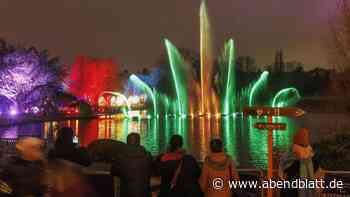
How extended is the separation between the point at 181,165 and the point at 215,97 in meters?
53.6

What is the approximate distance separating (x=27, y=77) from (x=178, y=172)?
62016 mm

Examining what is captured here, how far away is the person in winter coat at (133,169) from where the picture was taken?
21.6ft

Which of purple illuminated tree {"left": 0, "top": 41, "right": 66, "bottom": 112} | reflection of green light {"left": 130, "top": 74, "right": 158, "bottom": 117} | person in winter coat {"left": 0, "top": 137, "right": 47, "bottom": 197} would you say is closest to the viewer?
person in winter coat {"left": 0, "top": 137, "right": 47, "bottom": 197}

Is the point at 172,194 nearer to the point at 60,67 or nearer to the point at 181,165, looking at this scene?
the point at 181,165

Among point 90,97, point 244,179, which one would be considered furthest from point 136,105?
point 244,179

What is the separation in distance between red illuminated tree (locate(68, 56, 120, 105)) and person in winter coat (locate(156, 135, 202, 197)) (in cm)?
8986

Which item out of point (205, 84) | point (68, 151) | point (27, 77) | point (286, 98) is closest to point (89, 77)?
point (27, 77)

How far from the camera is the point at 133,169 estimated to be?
6.60 metres

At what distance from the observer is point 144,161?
665 cm

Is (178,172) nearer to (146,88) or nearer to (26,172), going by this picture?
(26,172)

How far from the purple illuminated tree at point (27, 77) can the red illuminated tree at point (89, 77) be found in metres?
25.3

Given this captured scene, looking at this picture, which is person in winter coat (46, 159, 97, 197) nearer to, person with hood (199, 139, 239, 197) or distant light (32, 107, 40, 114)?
person with hood (199, 139, 239, 197)

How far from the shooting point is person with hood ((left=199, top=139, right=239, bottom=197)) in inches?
252

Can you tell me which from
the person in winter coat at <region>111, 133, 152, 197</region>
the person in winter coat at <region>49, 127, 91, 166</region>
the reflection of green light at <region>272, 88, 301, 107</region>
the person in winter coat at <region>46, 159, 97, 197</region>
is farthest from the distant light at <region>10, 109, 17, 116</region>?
the person in winter coat at <region>46, 159, 97, 197</region>
